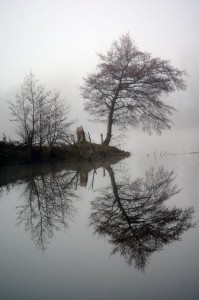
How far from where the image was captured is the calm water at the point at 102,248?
1374 mm

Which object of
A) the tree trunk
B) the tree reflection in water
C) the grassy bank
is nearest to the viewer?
the tree reflection in water

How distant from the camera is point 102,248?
1.90 meters

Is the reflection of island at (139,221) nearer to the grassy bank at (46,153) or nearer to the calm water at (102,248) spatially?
the calm water at (102,248)

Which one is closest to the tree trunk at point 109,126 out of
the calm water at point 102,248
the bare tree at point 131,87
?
the bare tree at point 131,87

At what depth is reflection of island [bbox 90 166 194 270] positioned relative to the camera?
1.88 m

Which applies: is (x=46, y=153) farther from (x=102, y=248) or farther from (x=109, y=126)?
(x=102, y=248)

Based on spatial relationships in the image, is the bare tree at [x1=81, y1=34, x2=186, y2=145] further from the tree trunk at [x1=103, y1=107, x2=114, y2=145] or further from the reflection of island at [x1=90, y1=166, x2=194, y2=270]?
the reflection of island at [x1=90, y1=166, x2=194, y2=270]

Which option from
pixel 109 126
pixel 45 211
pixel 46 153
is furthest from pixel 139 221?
pixel 109 126

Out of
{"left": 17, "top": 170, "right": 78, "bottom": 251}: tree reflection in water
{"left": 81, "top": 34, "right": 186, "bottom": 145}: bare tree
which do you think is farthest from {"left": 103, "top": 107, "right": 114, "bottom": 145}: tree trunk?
{"left": 17, "top": 170, "right": 78, "bottom": 251}: tree reflection in water

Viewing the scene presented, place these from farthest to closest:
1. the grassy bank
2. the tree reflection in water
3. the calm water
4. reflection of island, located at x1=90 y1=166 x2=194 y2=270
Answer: the grassy bank
the tree reflection in water
reflection of island, located at x1=90 y1=166 x2=194 y2=270
the calm water

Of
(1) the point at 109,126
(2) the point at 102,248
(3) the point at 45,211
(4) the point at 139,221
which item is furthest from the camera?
(1) the point at 109,126

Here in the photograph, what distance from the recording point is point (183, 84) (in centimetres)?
1928

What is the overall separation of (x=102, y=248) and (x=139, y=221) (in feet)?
2.34

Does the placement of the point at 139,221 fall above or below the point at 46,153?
below
